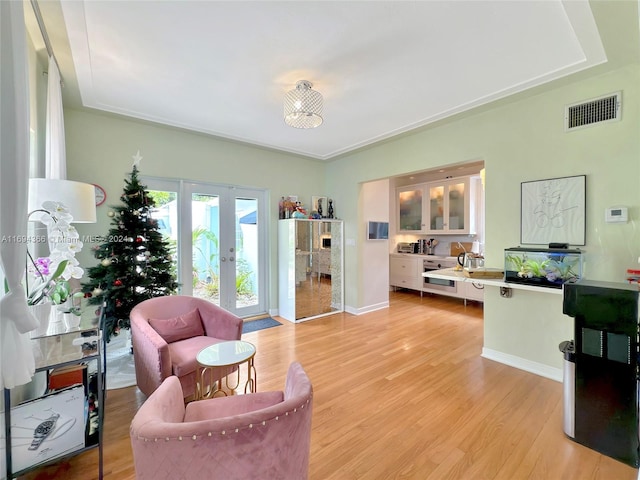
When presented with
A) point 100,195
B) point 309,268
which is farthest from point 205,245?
point 309,268

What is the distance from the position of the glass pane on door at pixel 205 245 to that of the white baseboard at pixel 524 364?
364cm

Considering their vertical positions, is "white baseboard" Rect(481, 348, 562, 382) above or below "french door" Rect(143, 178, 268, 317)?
below

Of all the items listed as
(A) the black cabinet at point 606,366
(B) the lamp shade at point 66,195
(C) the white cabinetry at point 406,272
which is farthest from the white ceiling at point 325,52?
(C) the white cabinetry at point 406,272

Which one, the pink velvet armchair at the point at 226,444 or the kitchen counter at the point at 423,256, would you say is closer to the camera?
the pink velvet armchair at the point at 226,444

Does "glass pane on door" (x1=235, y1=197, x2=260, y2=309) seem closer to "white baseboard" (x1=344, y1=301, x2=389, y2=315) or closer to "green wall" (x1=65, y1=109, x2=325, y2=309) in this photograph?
"green wall" (x1=65, y1=109, x2=325, y2=309)

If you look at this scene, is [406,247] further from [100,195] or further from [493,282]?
[100,195]

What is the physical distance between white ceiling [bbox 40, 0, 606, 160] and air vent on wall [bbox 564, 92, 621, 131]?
34cm

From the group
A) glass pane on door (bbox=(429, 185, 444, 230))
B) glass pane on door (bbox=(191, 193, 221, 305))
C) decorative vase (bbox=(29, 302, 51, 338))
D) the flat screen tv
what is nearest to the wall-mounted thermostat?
the flat screen tv

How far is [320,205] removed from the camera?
514cm

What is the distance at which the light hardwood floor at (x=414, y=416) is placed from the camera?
5.29 feet

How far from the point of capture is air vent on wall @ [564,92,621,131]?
88.3 inches

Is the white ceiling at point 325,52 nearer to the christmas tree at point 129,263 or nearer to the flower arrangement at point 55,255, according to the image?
the christmas tree at point 129,263

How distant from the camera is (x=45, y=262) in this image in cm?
178

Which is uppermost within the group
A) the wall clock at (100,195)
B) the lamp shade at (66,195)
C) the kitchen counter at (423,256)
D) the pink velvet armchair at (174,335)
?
the wall clock at (100,195)
